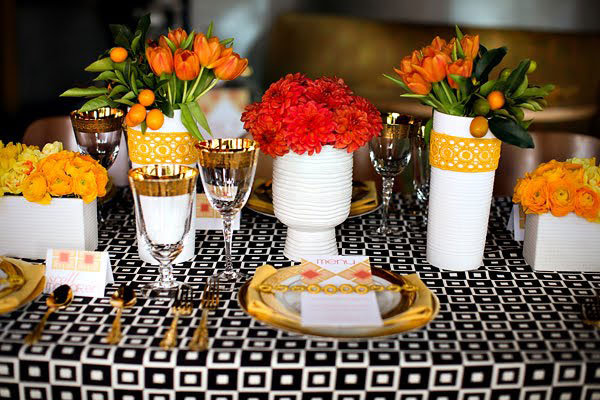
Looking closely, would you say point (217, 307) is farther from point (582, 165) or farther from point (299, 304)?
point (582, 165)

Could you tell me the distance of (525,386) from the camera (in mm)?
1168

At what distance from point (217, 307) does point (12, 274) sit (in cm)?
40

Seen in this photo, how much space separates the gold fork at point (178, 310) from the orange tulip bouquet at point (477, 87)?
2.05 ft

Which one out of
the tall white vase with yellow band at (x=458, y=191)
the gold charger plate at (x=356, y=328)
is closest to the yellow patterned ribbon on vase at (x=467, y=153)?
the tall white vase with yellow band at (x=458, y=191)

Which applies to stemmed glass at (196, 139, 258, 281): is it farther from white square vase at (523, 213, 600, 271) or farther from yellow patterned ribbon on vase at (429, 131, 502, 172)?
white square vase at (523, 213, 600, 271)

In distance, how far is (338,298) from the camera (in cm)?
129

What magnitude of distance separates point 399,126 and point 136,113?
1.94ft

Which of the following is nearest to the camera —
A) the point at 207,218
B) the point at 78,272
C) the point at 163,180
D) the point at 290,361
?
the point at 290,361

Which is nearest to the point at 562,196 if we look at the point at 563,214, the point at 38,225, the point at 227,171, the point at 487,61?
the point at 563,214

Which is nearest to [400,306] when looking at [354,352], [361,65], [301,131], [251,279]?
[354,352]

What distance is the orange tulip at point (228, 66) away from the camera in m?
1.47

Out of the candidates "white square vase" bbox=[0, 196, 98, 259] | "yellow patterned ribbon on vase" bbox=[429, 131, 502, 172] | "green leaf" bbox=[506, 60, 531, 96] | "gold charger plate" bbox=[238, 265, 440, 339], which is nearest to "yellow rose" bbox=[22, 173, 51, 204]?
"white square vase" bbox=[0, 196, 98, 259]

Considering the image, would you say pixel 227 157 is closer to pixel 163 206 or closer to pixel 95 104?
pixel 163 206

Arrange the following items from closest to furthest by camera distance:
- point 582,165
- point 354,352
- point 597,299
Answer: point 354,352, point 597,299, point 582,165
